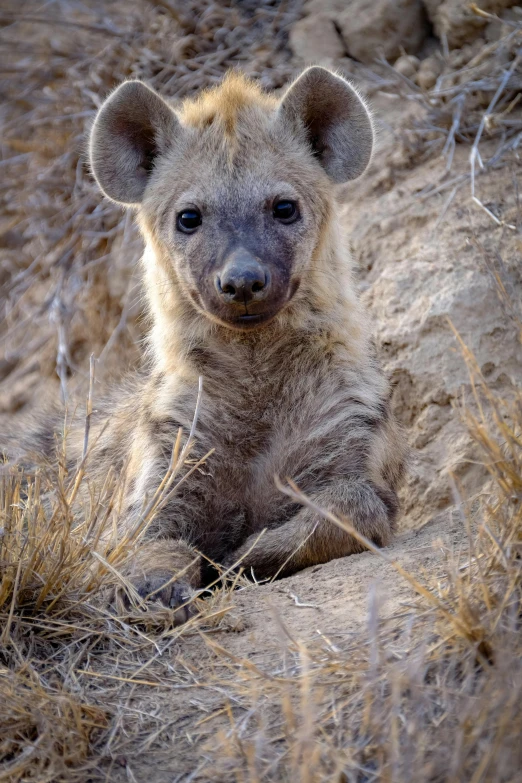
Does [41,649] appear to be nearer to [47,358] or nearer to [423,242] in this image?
[423,242]

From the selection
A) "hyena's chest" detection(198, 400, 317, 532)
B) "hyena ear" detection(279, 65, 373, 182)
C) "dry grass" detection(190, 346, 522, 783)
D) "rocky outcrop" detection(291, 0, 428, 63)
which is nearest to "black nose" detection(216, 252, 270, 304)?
"hyena's chest" detection(198, 400, 317, 532)

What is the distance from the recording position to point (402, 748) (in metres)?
1.26

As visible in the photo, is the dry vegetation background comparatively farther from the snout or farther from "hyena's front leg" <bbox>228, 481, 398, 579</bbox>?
the snout

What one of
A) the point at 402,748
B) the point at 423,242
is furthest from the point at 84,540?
the point at 423,242

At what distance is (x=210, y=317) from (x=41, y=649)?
1135mm

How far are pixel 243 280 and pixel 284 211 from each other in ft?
1.37

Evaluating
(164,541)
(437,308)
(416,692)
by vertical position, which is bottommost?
(437,308)

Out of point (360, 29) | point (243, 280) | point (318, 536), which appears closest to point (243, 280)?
point (243, 280)

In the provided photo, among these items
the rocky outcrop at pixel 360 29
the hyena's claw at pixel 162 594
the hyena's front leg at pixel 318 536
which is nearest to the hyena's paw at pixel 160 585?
the hyena's claw at pixel 162 594

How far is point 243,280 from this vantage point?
236cm

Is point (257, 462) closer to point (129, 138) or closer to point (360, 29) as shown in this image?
point (129, 138)

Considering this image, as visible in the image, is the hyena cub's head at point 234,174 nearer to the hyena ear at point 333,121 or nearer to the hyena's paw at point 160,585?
the hyena ear at point 333,121

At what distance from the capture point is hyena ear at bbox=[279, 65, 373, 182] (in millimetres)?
2816

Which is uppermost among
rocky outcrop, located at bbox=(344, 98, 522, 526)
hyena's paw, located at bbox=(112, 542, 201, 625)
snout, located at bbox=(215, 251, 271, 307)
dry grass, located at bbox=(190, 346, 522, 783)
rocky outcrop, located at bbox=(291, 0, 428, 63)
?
rocky outcrop, located at bbox=(291, 0, 428, 63)
